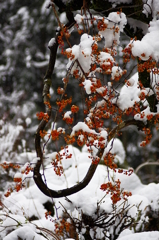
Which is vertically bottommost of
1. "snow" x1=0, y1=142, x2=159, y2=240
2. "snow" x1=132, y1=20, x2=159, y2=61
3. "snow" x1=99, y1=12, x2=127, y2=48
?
"snow" x1=0, y1=142, x2=159, y2=240

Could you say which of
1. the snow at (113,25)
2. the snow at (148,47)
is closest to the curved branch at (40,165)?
the snow at (113,25)

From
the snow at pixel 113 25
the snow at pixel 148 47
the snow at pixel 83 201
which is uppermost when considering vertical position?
the snow at pixel 113 25

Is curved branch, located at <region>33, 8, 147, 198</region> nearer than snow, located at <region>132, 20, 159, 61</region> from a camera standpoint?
No

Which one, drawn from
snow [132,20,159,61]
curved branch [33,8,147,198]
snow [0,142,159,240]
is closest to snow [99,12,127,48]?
snow [132,20,159,61]

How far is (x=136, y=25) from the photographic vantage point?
2412 mm

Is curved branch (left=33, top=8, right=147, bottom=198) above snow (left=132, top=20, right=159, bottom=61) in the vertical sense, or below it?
below

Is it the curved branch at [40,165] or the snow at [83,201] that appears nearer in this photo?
the curved branch at [40,165]

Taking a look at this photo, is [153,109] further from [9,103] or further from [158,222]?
[9,103]

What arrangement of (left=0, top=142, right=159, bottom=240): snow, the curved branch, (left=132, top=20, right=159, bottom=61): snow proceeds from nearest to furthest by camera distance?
(left=132, top=20, right=159, bottom=61): snow < the curved branch < (left=0, top=142, right=159, bottom=240): snow

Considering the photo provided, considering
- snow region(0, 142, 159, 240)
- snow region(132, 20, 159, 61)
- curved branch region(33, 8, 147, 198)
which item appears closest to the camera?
snow region(132, 20, 159, 61)

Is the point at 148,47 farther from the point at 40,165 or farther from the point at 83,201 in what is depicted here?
the point at 83,201

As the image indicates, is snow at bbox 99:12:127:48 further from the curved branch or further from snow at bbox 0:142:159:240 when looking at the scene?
snow at bbox 0:142:159:240

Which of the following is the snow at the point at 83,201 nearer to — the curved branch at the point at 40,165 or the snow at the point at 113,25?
the curved branch at the point at 40,165

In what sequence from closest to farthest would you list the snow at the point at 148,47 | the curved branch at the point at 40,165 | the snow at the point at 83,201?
the snow at the point at 148,47 → the curved branch at the point at 40,165 → the snow at the point at 83,201
